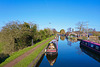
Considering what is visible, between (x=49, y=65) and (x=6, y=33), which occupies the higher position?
(x=6, y=33)

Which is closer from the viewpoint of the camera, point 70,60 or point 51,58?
point 70,60

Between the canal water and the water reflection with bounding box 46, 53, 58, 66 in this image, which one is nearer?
the canal water

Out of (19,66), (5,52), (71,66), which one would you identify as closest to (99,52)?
(71,66)

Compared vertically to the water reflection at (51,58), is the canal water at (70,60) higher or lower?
lower

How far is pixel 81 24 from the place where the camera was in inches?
1609

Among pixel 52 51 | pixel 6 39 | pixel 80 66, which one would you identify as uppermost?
pixel 6 39

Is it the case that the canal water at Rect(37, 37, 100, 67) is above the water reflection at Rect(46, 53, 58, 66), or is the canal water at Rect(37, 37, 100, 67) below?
below

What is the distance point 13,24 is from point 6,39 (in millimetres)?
2312

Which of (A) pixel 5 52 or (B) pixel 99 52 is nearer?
(A) pixel 5 52

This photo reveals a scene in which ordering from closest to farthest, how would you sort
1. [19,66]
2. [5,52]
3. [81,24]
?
[19,66] < [5,52] < [81,24]

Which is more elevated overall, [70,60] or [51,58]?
[51,58]

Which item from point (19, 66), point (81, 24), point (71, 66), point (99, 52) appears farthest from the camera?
point (81, 24)

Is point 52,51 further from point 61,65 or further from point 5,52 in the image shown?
point 5,52

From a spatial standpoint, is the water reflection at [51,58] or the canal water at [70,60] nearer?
the canal water at [70,60]
